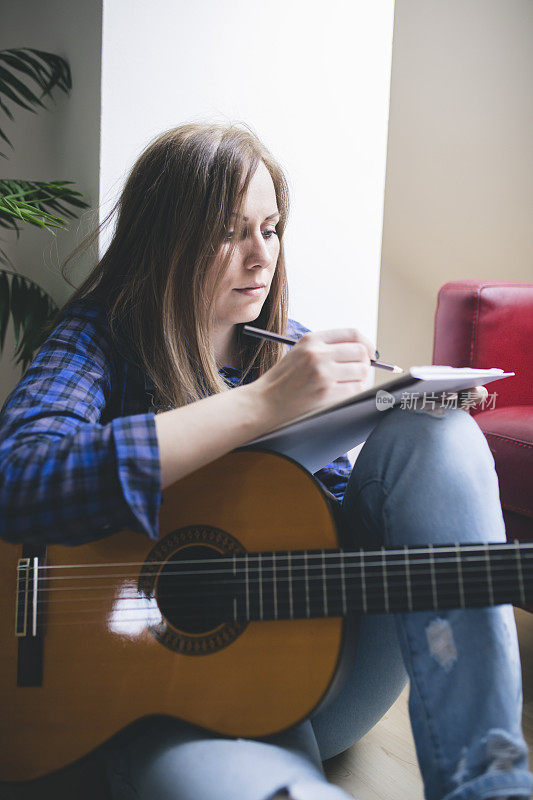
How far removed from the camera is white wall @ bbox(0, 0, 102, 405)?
4.04 ft

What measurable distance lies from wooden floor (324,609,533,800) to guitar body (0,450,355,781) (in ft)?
1.20

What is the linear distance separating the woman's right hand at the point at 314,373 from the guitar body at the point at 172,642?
0.09 metres

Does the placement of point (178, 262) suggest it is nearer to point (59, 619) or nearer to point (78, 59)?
point (59, 619)

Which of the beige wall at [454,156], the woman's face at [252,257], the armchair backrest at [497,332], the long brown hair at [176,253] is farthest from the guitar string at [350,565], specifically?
the beige wall at [454,156]

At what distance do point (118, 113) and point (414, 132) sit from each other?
1.68m

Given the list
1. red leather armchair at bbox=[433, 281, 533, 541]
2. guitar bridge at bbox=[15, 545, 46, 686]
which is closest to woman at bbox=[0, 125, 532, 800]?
guitar bridge at bbox=[15, 545, 46, 686]

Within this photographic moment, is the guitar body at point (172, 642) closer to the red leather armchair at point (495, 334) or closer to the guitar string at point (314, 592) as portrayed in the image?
the guitar string at point (314, 592)

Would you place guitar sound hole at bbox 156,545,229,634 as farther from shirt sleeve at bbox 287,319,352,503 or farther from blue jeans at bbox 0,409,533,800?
shirt sleeve at bbox 287,319,352,503

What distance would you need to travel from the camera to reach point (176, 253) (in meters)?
0.93

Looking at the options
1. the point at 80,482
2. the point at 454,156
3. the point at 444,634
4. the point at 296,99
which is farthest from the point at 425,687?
the point at 454,156

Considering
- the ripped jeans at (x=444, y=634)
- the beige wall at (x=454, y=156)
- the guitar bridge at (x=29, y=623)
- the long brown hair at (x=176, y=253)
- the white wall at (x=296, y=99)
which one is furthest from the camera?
the beige wall at (x=454, y=156)

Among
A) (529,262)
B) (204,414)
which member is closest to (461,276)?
(529,262)

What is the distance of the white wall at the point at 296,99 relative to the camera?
4.00 feet

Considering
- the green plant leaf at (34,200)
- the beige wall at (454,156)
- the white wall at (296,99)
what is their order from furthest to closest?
the beige wall at (454,156)
the white wall at (296,99)
the green plant leaf at (34,200)
